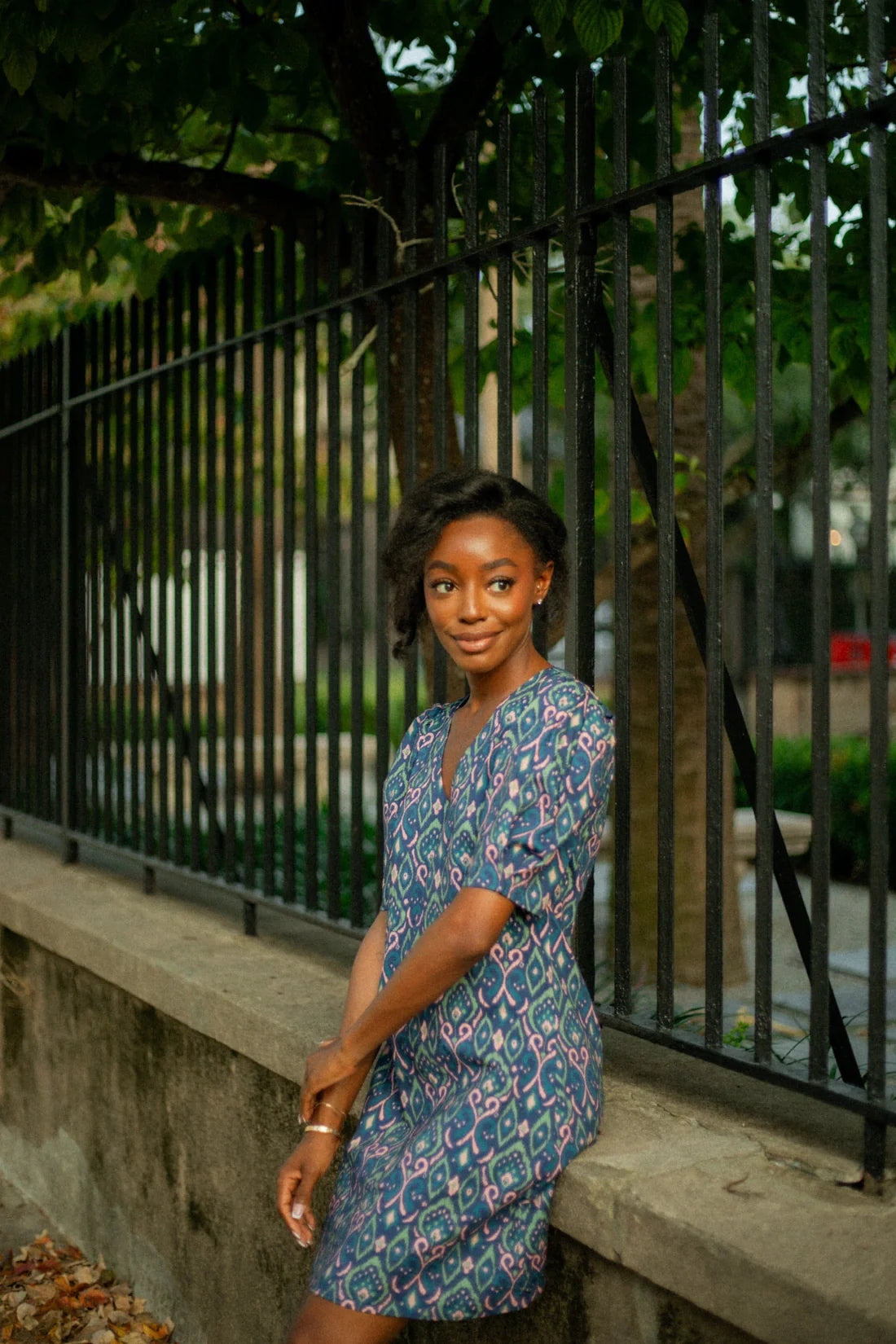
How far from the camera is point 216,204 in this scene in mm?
4430

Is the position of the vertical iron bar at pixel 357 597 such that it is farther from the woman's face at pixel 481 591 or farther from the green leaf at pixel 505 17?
the woman's face at pixel 481 591

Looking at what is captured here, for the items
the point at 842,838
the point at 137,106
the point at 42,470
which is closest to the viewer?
the point at 137,106

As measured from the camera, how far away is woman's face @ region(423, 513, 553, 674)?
2.32 meters

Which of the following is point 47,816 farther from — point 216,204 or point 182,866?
point 216,204

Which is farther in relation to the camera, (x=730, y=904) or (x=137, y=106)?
(x=730, y=904)

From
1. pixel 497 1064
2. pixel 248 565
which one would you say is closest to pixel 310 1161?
pixel 497 1064

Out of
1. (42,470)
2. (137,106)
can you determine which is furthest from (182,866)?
(137,106)

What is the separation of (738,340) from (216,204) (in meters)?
1.71

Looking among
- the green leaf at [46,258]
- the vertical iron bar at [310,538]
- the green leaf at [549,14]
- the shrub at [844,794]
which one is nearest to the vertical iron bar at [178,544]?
the green leaf at [46,258]

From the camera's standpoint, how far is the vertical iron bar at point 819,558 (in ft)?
7.29

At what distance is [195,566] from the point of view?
4492 mm

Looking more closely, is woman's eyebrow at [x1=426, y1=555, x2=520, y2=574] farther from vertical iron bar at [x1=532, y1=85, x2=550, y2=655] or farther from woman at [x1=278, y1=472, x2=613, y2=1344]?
vertical iron bar at [x1=532, y1=85, x2=550, y2=655]

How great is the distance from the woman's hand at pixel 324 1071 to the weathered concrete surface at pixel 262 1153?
0.40m

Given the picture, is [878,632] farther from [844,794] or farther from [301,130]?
[844,794]
